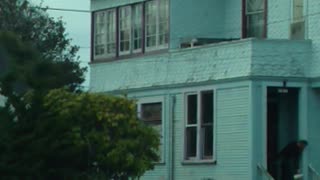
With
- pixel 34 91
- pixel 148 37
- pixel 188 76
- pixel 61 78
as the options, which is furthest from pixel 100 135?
pixel 148 37

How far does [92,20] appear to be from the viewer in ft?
137

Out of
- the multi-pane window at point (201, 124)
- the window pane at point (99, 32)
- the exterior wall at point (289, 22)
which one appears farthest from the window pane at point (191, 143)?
the window pane at point (99, 32)

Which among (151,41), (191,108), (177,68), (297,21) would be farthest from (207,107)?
(151,41)

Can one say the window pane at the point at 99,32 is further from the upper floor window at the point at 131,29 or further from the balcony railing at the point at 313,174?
the balcony railing at the point at 313,174

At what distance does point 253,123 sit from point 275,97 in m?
2.87

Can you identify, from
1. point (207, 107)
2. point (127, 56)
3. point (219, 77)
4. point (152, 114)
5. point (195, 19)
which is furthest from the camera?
point (127, 56)

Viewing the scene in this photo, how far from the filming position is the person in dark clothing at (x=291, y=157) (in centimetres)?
3372

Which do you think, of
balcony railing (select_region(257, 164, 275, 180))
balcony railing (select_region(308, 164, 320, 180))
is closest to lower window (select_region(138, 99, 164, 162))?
balcony railing (select_region(257, 164, 275, 180))

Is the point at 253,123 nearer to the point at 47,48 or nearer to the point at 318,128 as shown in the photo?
the point at 318,128

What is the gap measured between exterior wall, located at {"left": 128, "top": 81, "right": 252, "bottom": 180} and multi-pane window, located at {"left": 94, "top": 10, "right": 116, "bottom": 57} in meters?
4.75

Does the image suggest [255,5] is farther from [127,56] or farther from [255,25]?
[127,56]

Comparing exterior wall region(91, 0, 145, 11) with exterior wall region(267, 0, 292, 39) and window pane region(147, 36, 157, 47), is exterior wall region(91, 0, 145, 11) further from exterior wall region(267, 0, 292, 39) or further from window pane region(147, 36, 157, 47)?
exterior wall region(267, 0, 292, 39)

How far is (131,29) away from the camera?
3972 cm

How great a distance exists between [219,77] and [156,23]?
4.85 meters
